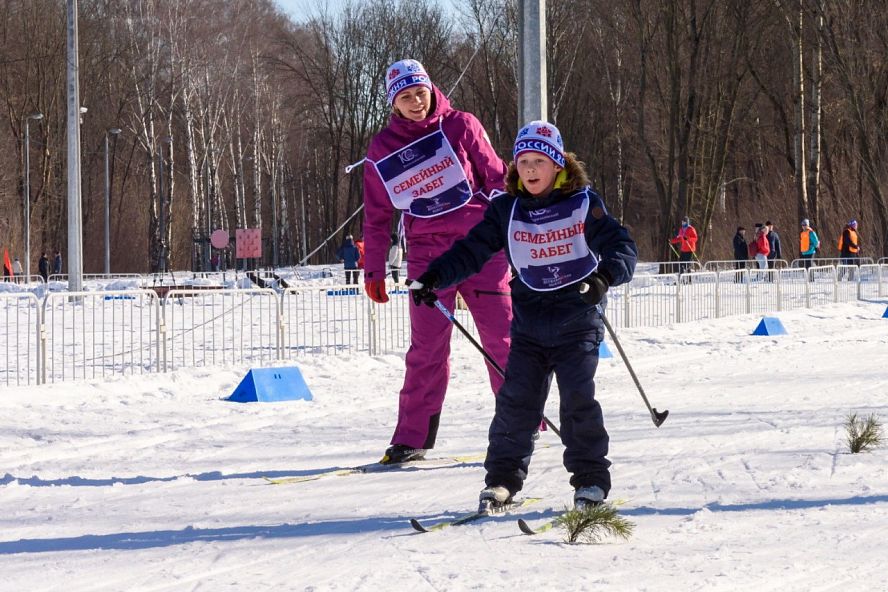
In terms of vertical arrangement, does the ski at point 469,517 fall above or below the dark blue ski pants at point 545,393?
below

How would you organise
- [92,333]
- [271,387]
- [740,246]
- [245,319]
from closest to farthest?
[271,387]
[92,333]
[245,319]
[740,246]

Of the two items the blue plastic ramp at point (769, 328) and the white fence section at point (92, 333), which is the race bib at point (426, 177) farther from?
the blue plastic ramp at point (769, 328)

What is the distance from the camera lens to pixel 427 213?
6.05m

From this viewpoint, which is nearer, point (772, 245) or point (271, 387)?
point (271, 387)

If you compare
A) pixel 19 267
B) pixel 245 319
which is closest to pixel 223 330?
pixel 245 319

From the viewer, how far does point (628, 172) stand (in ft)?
177

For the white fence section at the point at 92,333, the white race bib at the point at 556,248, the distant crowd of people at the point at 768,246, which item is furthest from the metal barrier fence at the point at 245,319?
the distant crowd of people at the point at 768,246

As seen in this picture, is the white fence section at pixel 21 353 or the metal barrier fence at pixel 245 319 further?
the metal barrier fence at pixel 245 319

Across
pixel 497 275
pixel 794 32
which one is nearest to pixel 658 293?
pixel 497 275

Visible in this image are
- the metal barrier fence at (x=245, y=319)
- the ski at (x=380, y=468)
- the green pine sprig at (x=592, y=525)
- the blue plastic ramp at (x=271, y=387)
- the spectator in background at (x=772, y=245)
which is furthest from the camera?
the spectator in background at (x=772, y=245)

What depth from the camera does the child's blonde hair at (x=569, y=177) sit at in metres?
4.80

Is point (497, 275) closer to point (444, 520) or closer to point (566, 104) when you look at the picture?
point (444, 520)

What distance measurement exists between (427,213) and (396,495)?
153 centimetres

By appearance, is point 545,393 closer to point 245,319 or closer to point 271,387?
point 271,387
